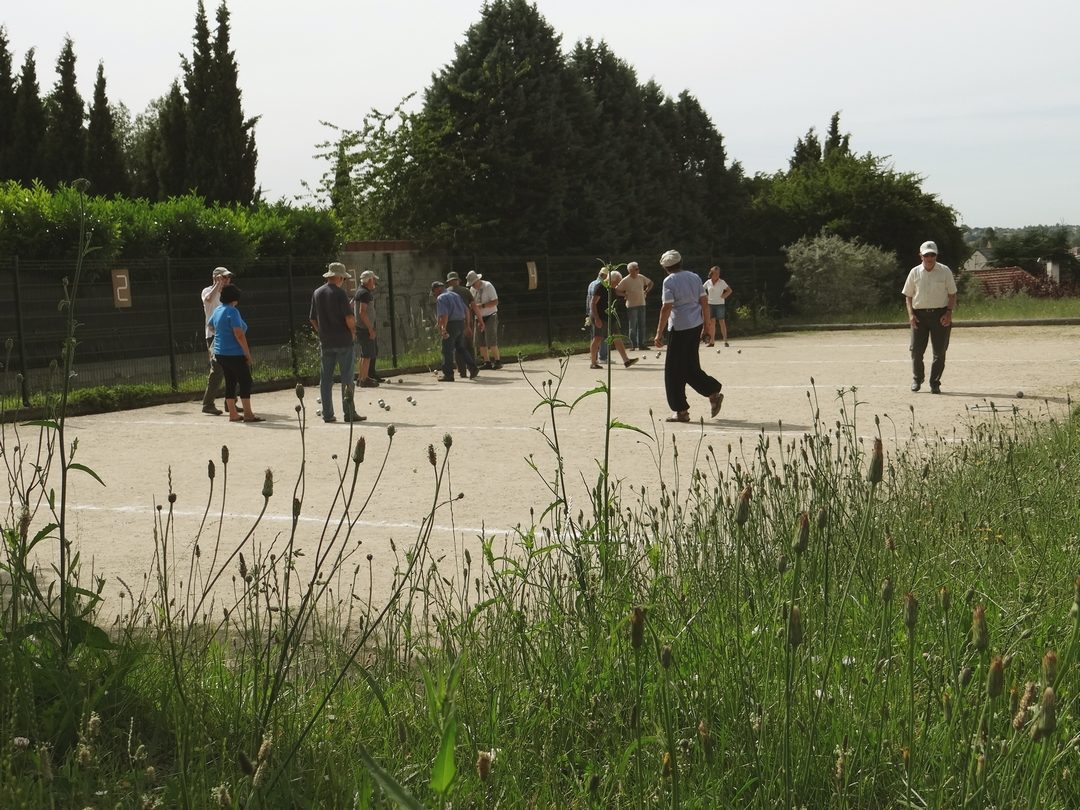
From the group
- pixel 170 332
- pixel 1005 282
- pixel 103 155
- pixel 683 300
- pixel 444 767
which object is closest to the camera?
pixel 444 767

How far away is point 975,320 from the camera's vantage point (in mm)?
35531

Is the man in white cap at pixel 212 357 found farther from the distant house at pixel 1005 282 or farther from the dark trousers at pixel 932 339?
the distant house at pixel 1005 282

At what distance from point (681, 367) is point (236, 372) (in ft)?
18.3

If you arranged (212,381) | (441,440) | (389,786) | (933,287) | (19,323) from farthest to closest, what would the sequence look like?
1. (19,323)
2. (212,381)
3. (933,287)
4. (441,440)
5. (389,786)

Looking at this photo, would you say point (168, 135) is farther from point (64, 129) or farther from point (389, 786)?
point (389, 786)

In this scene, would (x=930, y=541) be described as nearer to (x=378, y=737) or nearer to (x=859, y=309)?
(x=378, y=737)

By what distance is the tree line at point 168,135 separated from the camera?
4375cm

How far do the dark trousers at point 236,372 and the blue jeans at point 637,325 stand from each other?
12.1 meters

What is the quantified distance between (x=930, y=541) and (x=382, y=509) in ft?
15.4

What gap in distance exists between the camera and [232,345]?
50.2 feet

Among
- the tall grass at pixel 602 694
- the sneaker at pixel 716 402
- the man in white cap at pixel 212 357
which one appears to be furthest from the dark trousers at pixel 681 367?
the tall grass at pixel 602 694

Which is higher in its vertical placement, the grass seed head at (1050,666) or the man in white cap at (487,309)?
the man in white cap at (487,309)

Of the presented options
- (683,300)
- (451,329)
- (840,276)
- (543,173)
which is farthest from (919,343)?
(840,276)

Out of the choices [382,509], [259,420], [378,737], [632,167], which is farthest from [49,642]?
[632,167]
